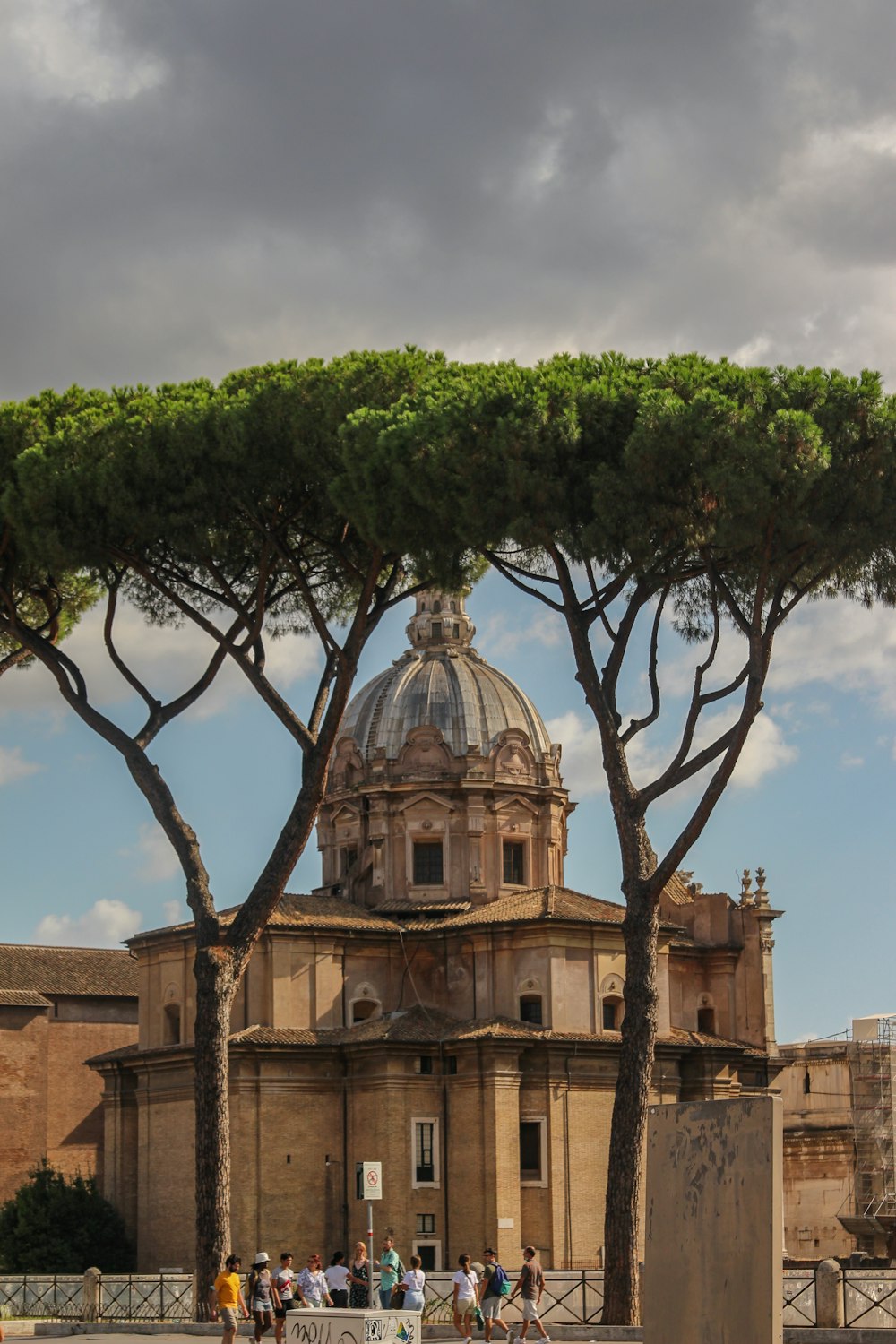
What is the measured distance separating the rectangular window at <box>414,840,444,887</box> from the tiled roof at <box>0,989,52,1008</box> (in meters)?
12.0

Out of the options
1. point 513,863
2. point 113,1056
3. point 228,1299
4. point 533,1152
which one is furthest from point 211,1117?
point 513,863

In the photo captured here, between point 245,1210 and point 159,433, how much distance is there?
75.6 feet

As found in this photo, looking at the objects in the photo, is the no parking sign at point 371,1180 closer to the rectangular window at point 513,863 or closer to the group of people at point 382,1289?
the group of people at point 382,1289

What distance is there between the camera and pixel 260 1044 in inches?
1810

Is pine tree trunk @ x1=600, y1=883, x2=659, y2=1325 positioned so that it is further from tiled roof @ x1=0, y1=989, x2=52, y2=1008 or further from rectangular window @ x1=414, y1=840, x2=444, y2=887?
tiled roof @ x1=0, y1=989, x2=52, y2=1008

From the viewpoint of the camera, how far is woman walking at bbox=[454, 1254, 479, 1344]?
24.0 meters

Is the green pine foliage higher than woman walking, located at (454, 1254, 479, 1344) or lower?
lower

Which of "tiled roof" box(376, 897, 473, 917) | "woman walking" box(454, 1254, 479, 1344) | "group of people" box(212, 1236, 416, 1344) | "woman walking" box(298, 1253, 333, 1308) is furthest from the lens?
"tiled roof" box(376, 897, 473, 917)

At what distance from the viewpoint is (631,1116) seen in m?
25.6

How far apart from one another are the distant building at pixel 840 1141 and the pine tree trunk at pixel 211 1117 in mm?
32770

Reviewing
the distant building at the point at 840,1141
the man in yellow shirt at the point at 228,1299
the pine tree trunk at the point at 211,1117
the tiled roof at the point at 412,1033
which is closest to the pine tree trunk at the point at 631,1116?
the pine tree trunk at the point at 211,1117

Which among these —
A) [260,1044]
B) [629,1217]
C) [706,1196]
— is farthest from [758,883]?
[706,1196]

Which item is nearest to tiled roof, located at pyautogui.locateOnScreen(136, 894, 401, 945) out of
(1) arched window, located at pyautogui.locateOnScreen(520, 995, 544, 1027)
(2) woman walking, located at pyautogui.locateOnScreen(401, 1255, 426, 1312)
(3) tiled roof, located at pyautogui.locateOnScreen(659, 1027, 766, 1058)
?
(1) arched window, located at pyautogui.locateOnScreen(520, 995, 544, 1027)

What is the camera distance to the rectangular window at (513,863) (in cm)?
5353
